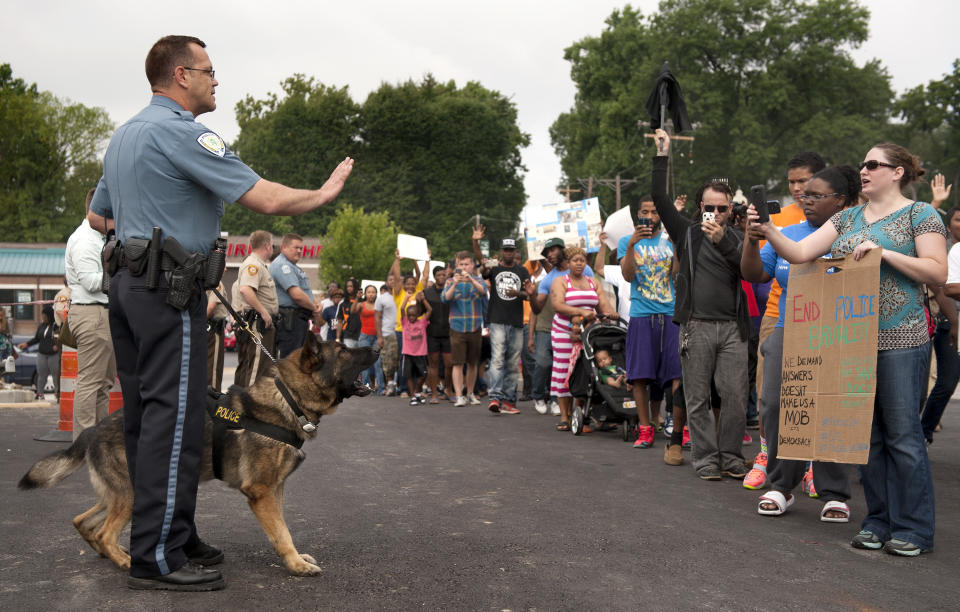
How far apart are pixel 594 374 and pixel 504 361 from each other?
10.9 feet

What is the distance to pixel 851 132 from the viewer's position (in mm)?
47062

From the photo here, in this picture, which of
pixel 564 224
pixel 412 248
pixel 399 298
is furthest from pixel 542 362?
pixel 412 248

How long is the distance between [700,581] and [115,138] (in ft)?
10.8

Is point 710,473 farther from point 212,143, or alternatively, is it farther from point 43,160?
point 43,160

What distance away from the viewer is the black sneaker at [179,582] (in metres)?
3.87

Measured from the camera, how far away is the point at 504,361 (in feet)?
42.7

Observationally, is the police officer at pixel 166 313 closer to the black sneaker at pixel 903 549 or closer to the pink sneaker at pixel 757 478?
the black sneaker at pixel 903 549

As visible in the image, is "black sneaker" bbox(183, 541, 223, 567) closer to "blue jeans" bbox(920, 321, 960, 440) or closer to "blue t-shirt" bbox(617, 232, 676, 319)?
"blue t-shirt" bbox(617, 232, 676, 319)

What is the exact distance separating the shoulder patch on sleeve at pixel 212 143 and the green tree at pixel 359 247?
5241 centimetres

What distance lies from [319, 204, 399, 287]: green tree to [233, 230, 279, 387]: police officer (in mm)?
46746

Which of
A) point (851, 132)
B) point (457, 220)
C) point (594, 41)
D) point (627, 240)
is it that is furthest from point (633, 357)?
point (457, 220)

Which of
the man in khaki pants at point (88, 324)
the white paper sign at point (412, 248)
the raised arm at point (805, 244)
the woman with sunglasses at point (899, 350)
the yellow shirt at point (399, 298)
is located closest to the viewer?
the woman with sunglasses at point (899, 350)

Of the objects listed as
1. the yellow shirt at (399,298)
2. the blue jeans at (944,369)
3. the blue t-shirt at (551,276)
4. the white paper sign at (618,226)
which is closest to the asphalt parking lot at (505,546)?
the blue jeans at (944,369)

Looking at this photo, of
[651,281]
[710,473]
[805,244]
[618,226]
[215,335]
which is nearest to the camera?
[805,244]
